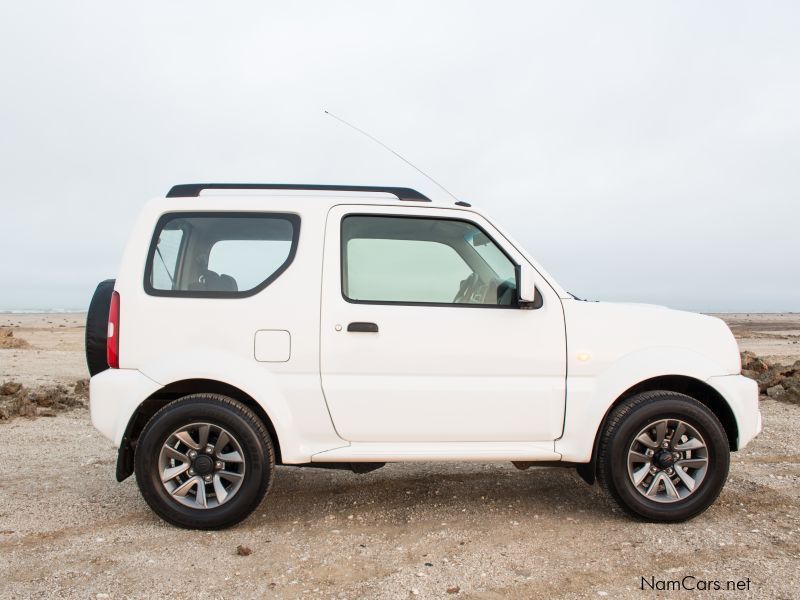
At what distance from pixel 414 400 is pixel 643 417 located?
1381 millimetres

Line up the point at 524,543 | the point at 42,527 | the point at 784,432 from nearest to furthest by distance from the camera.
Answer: the point at 524,543, the point at 42,527, the point at 784,432

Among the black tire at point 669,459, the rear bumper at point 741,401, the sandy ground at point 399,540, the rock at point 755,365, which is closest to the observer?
the sandy ground at point 399,540

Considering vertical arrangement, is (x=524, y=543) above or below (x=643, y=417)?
below

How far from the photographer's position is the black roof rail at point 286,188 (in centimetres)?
392

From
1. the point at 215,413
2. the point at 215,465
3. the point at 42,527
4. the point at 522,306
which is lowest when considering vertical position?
the point at 42,527

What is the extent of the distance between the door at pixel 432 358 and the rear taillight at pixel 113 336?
1217 mm

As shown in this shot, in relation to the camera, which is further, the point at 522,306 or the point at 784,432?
the point at 784,432

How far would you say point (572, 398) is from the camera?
11.8ft

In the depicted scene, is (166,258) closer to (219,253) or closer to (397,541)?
(219,253)

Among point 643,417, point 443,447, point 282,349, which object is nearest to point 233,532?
point 282,349

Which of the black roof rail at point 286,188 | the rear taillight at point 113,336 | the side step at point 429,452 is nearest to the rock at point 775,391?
the side step at point 429,452

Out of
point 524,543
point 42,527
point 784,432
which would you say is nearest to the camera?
point 524,543

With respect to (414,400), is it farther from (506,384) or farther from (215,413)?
(215,413)

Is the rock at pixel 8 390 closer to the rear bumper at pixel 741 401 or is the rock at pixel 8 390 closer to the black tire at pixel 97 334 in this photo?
the black tire at pixel 97 334
